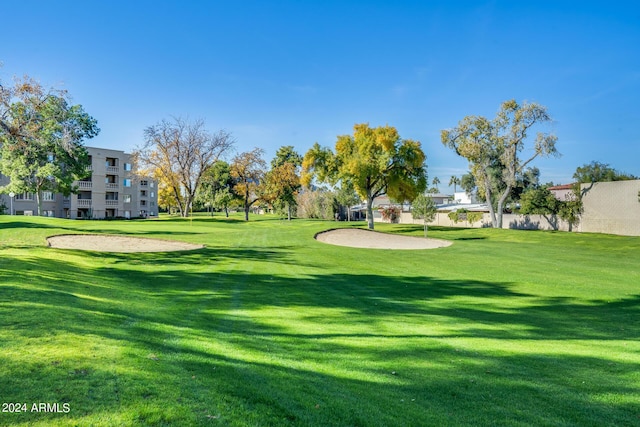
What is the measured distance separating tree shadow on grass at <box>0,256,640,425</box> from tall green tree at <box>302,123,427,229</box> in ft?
98.9

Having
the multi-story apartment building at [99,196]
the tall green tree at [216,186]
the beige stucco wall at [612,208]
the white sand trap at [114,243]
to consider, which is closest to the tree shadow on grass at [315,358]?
the white sand trap at [114,243]

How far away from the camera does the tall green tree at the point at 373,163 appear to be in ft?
131

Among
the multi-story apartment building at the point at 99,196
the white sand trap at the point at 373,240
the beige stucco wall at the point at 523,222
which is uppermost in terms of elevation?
the multi-story apartment building at the point at 99,196

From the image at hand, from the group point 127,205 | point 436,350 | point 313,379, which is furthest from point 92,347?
point 127,205

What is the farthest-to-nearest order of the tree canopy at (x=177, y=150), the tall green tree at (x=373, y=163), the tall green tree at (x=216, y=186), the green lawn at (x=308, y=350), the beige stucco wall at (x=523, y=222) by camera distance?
the tall green tree at (x=216, y=186), the tree canopy at (x=177, y=150), the beige stucco wall at (x=523, y=222), the tall green tree at (x=373, y=163), the green lawn at (x=308, y=350)

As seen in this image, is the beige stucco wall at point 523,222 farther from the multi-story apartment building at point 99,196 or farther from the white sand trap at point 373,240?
the multi-story apartment building at point 99,196

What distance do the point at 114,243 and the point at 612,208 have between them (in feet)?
139

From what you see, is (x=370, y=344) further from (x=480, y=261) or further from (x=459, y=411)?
(x=480, y=261)

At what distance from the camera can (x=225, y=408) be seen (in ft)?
11.8

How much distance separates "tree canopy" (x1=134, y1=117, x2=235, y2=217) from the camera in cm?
5662

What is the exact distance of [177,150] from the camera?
187ft

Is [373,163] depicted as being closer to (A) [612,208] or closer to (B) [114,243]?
(A) [612,208]

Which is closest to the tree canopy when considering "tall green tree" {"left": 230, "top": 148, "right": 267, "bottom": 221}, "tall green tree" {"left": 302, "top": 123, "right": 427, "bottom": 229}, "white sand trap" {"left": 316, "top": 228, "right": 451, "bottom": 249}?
"tall green tree" {"left": 230, "top": 148, "right": 267, "bottom": 221}

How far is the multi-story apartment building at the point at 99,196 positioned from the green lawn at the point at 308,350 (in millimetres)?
58118
